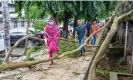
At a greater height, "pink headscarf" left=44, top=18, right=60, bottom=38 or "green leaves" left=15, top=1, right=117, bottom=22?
"green leaves" left=15, top=1, right=117, bottom=22

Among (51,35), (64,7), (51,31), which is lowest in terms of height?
(51,35)

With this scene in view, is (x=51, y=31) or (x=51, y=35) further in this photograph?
(x=51, y=35)

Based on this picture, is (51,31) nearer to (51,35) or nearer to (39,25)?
(51,35)

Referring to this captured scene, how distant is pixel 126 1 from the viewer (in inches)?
421

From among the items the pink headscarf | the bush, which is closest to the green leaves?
the bush

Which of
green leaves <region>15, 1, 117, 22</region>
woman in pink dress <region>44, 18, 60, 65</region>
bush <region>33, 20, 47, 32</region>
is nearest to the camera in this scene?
woman in pink dress <region>44, 18, 60, 65</region>

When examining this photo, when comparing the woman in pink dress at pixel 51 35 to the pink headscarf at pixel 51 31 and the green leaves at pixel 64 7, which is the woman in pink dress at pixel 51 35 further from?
the green leaves at pixel 64 7

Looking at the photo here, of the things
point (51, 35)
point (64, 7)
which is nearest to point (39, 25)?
point (64, 7)

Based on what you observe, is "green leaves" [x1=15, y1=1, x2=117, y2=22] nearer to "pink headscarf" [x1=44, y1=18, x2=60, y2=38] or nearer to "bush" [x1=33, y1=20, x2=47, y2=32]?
"bush" [x1=33, y1=20, x2=47, y2=32]

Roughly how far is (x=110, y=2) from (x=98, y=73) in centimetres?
751

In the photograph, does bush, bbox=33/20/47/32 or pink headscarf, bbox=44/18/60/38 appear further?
bush, bbox=33/20/47/32

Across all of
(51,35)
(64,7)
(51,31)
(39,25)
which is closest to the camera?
(51,31)

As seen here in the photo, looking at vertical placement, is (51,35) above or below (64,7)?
below

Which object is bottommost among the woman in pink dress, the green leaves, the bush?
the woman in pink dress
